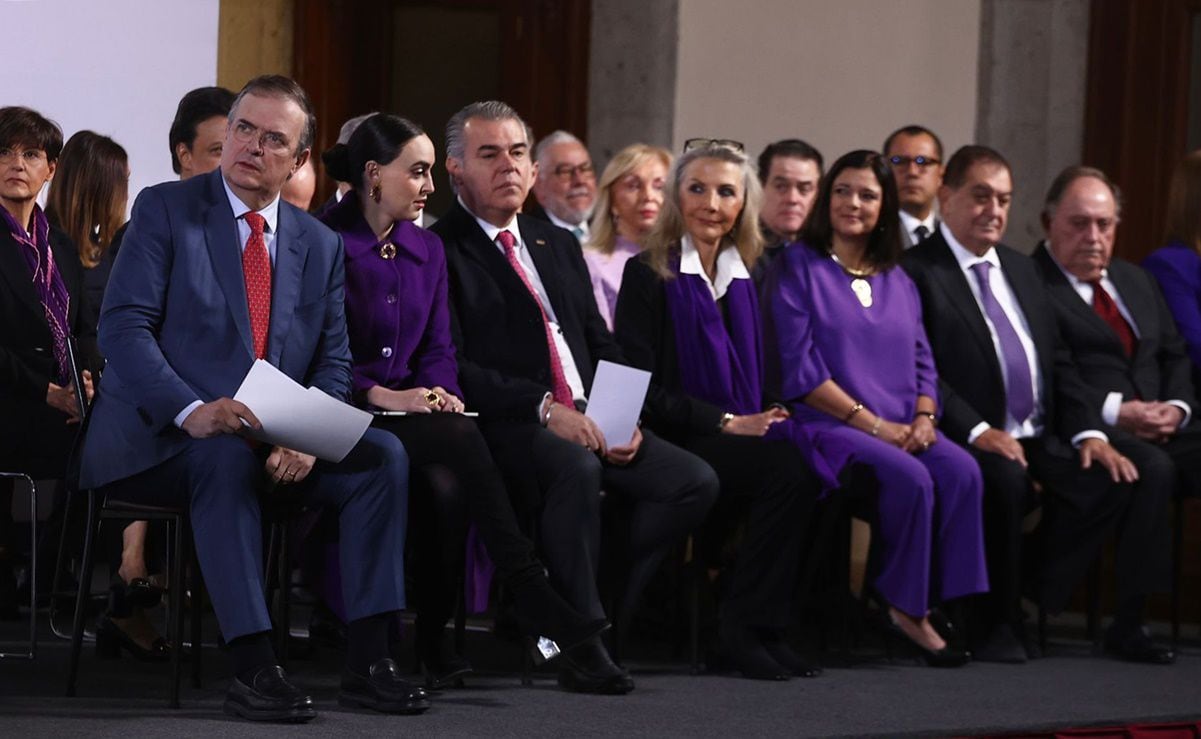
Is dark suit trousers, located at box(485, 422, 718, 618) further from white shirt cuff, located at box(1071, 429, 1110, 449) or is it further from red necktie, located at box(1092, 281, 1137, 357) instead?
red necktie, located at box(1092, 281, 1137, 357)

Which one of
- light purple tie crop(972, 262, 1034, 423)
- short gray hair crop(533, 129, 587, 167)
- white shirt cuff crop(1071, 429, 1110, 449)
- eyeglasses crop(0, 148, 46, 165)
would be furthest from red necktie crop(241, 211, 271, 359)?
white shirt cuff crop(1071, 429, 1110, 449)

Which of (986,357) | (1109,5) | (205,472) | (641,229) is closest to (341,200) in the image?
(205,472)

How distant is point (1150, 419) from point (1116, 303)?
1.39 ft

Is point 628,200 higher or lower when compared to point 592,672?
higher

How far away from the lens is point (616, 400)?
4.55m

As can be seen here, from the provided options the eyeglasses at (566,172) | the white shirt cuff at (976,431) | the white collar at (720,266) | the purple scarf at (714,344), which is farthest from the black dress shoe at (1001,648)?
the eyeglasses at (566,172)

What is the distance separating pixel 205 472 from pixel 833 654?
2158mm

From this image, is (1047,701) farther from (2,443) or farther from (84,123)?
(84,123)

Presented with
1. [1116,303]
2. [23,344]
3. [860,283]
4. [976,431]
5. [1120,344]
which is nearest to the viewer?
[23,344]

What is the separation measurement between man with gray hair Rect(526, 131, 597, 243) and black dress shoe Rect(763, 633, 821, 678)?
6.33 feet

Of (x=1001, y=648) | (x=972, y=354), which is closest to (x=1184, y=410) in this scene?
(x=972, y=354)

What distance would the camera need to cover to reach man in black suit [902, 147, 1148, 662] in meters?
5.22

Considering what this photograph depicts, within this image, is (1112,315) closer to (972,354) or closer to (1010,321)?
(1010,321)

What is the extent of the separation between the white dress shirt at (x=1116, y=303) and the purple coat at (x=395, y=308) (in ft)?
7.36
